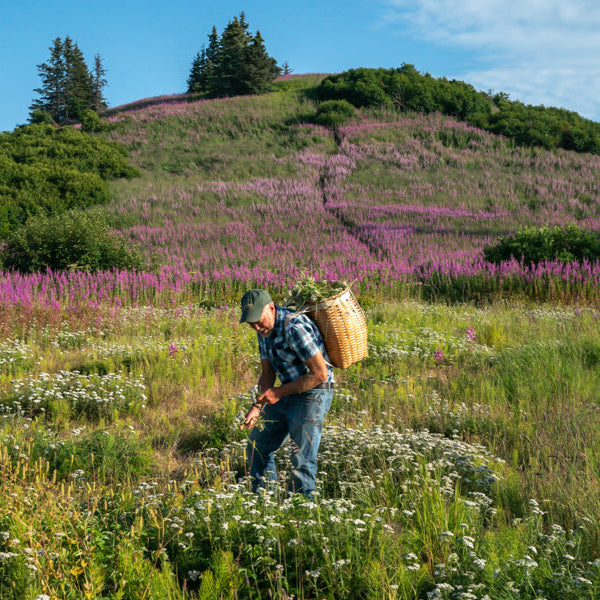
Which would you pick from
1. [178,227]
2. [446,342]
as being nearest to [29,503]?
[446,342]

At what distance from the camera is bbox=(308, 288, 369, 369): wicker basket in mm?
4234

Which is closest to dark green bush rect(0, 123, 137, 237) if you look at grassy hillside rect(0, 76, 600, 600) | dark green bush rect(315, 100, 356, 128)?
grassy hillside rect(0, 76, 600, 600)

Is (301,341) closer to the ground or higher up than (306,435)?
higher up

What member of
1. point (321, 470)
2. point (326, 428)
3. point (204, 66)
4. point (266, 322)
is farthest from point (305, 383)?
point (204, 66)

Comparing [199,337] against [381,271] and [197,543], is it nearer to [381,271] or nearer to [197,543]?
[197,543]

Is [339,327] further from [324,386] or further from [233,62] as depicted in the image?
[233,62]

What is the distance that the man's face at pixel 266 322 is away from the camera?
3.76 m

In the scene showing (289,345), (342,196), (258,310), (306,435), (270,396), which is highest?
(342,196)

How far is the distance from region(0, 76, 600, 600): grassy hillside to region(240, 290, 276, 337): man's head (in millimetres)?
1041

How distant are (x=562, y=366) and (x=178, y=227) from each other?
1459cm

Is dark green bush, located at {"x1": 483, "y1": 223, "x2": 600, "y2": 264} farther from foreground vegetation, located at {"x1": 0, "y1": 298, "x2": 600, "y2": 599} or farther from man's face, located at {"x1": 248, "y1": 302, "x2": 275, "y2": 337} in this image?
man's face, located at {"x1": 248, "y1": 302, "x2": 275, "y2": 337}

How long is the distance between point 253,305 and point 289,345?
0.46 meters

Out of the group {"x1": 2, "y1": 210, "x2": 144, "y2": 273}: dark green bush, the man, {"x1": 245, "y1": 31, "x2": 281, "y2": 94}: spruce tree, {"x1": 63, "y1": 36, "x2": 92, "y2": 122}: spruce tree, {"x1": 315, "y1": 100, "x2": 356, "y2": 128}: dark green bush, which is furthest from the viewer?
{"x1": 63, "y1": 36, "x2": 92, "y2": 122}: spruce tree

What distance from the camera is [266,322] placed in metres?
3.81
